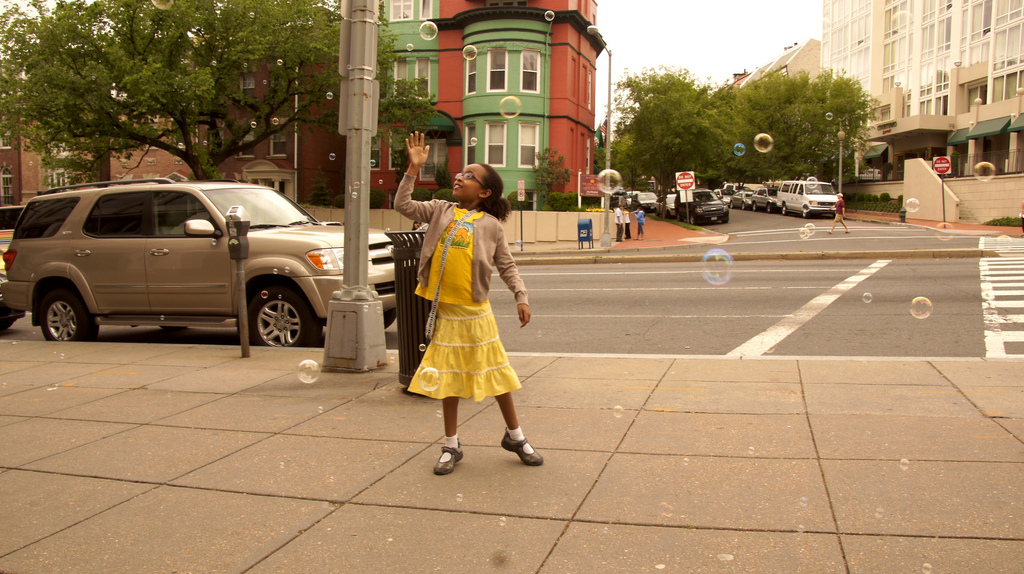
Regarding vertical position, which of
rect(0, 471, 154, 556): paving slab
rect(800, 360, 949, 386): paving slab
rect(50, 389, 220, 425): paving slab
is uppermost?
rect(800, 360, 949, 386): paving slab

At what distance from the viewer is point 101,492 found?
4055 millimetres

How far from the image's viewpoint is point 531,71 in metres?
34.5

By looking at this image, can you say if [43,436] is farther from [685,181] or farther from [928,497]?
[685,181]

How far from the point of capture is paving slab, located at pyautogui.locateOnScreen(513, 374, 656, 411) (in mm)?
5738

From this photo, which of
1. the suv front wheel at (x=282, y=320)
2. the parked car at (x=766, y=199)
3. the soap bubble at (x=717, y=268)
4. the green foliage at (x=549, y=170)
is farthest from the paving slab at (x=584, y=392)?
the parked car at (x=766, y=199)

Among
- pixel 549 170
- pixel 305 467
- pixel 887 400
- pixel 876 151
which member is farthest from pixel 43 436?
pixel 876 151

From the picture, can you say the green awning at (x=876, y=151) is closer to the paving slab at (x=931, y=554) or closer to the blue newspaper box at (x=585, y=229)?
the blue newspaper box at (x=585, y=229)

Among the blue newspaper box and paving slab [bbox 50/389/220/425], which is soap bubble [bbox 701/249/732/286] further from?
paving slab [bbox 50/389/220/425]

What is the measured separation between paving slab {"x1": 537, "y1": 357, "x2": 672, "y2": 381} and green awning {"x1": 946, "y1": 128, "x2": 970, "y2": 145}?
1806 inches

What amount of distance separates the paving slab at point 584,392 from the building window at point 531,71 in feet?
96.6

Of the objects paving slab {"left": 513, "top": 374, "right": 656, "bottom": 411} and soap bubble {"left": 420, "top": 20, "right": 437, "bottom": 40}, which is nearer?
paving slab {"left": 513, "top": 374, "right": 656, "bottom": 411}

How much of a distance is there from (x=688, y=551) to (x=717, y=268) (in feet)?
49.4

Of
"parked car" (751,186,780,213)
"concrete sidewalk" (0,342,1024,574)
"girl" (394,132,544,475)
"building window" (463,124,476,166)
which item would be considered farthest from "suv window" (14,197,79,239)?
"parked car" (751,186,780,213)

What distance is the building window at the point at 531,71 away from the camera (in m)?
34.4
